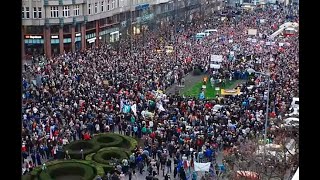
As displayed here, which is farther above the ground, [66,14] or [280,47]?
[66,14]

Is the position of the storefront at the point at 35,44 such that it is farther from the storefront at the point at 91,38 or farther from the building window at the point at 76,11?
the storefront at the point at 91,38

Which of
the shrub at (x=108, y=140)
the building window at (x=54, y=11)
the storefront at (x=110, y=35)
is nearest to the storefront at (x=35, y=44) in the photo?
the building window at (x=54, y=11)

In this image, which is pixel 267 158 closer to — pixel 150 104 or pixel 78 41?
pixel 150 104

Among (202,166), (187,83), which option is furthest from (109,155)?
(187,83)

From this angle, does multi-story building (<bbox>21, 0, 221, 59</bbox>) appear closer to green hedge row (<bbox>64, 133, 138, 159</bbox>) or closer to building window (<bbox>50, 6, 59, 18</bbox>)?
building window (<bbox>50, 6, 59, 18</bbox>)
